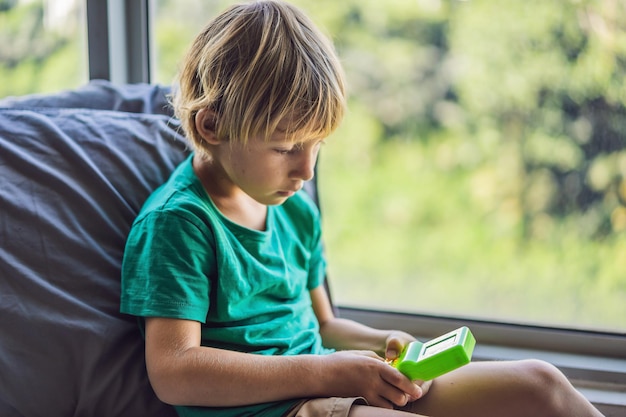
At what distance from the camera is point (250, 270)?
98 cm

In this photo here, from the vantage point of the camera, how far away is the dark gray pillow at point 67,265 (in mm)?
913

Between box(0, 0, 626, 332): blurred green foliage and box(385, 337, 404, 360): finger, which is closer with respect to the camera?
box(385, 337, 404, 360): finger

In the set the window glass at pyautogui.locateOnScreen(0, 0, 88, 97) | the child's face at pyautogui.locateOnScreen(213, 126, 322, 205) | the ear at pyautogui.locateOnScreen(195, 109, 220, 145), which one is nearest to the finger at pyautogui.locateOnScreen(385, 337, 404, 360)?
the child's face at pyautogui.locateOnScreen(213, 126, 322, 205)

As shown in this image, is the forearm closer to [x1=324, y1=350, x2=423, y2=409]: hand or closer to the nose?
[x1=324, y1=350, x2=423, y2=409]: hand

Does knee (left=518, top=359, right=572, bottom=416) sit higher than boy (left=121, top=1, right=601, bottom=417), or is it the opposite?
boy (left=121, top=1, right=601, bottom=417)

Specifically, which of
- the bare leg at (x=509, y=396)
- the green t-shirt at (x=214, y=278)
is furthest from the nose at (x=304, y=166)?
the bare leg at (x=509, y=396)

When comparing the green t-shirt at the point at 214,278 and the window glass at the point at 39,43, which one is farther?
the window glass at the point at 39,43

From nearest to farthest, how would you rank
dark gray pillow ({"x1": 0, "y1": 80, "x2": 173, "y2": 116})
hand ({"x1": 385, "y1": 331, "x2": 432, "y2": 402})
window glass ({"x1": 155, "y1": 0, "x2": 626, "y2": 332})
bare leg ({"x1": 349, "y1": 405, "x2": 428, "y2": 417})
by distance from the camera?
bare leg ({"x1": 349, "y1": 405, "x2": 428, "y2": 417}), hand ({"x1": 385, "y1": 331, "x2": 432, "y2": 402}), dark gray pillow ({"x1": 0, "y1": 80, "x2": 173, "y2": 116}), window glass ({"x1": 155, "y1": 0, "x2": 626, "y2": 332})

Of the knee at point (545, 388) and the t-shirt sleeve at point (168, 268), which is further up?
the t-shirt sleeve at point (168, 268)

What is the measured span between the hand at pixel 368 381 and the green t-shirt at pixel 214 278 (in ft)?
0.23

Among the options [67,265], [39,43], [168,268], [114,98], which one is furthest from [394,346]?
[39,43]

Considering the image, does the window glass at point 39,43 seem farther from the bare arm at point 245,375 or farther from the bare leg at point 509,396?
the bare leg at point 509,396

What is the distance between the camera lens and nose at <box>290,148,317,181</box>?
3.14 feet

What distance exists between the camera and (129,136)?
1092 mm
